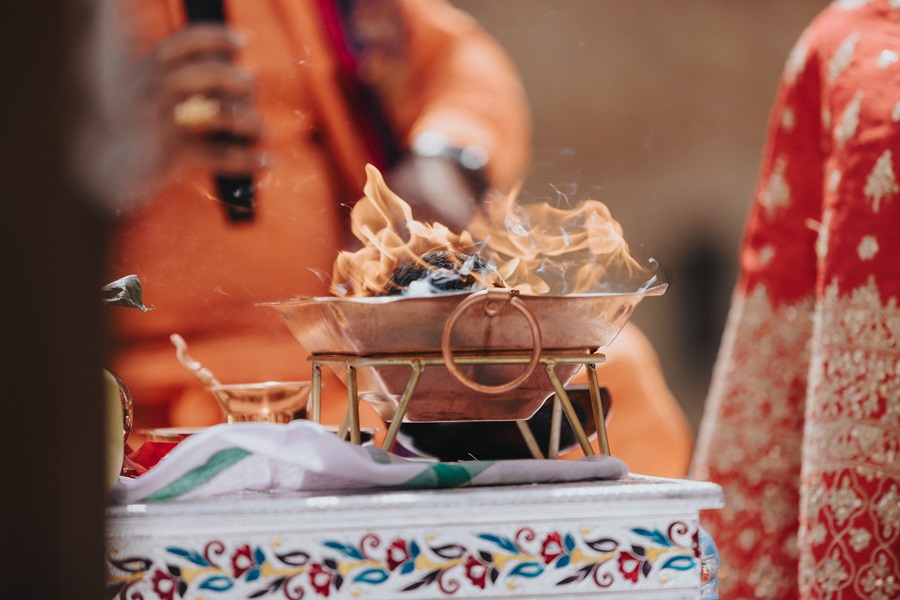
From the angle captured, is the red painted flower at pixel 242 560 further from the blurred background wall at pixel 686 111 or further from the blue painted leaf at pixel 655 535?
the blurred background wall at pixel 686 111

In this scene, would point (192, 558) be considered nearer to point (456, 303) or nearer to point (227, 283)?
point (456, 303)

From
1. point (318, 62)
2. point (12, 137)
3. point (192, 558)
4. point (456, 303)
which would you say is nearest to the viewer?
point (12, 137)

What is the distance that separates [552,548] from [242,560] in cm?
23

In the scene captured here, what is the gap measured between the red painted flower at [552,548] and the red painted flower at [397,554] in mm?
103

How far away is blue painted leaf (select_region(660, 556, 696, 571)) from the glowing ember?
281 mm

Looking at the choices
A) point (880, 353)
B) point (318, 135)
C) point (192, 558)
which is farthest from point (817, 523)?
point (318, 135)

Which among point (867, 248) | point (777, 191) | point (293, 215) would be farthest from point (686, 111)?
point (867, 248)

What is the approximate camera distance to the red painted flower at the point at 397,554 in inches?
30.0

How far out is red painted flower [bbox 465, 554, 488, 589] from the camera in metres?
0.77

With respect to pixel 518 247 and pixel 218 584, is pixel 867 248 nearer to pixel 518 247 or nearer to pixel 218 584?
pixel 518 247

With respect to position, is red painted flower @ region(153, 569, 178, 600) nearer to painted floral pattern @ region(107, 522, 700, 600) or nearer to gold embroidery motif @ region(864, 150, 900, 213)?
painted floral pattern @ region(107, 522, 700, 600)

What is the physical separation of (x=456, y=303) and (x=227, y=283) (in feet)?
1.33

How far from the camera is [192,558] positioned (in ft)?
2.46

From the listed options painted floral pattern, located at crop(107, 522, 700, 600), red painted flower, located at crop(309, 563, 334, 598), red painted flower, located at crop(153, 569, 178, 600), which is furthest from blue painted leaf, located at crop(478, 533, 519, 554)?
red painted flower, located at crop(153, 569, 178, 600)
